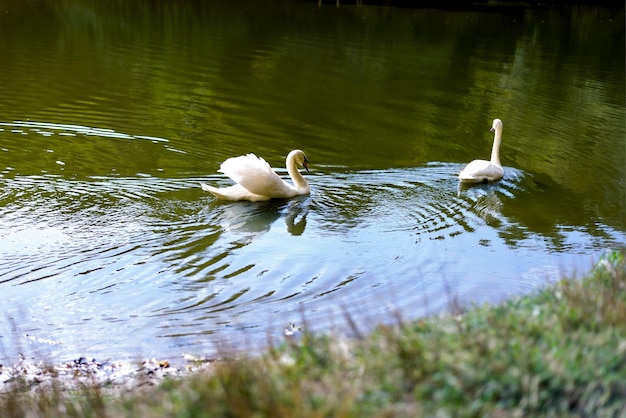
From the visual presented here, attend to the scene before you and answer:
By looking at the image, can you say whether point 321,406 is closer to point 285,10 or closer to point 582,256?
point 582,256

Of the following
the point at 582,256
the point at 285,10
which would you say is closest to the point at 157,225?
the point at 582,256

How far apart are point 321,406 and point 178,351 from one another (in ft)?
11.4

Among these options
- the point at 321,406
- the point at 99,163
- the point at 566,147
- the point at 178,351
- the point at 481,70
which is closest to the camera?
the point at 321,406

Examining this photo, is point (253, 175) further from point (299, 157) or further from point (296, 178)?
point (299, 157)

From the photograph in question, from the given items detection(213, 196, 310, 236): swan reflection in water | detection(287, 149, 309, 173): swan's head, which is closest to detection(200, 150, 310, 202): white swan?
detection(213, 196, 310, 236): swan reflection in water

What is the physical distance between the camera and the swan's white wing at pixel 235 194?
424 inches

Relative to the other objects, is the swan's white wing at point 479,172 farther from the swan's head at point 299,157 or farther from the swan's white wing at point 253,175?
the swan's white wing at point 253,175

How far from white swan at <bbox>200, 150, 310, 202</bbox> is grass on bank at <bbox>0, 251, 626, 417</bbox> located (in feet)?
21.2

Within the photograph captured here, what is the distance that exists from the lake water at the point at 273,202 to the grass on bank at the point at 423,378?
0.47 metres

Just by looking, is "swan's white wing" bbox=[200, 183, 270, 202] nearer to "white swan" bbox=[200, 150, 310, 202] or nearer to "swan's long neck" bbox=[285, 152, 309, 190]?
"white swan" bbox=[200, 150, 310, 202]

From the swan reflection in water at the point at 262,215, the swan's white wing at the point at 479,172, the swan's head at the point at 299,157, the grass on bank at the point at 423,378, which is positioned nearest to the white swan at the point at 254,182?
the swan reflection in water at the point at 262,215

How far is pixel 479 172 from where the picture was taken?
39.3 ft

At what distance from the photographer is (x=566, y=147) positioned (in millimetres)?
15047

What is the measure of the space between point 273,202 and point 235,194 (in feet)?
1.90
